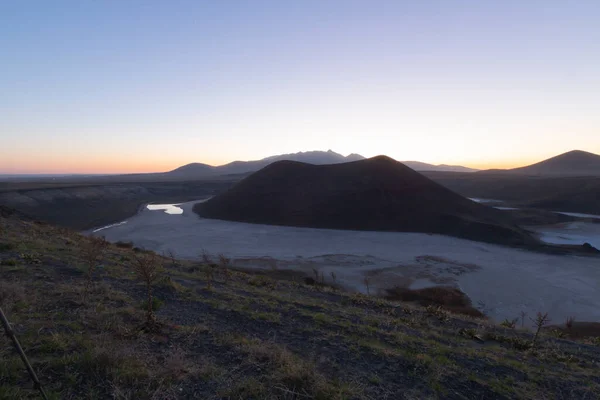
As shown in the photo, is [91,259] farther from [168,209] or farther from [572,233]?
[168,209]

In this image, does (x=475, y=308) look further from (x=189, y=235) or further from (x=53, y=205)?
(x=53, y=205)

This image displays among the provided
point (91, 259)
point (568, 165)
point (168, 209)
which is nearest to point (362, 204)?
point (168, 209)

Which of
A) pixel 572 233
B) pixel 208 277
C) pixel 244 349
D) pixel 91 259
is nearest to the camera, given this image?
pixel 244 349

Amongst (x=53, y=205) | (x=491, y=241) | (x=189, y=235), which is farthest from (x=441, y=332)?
(x=53, y=205)

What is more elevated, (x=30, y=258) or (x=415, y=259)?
(x=30, y=258)

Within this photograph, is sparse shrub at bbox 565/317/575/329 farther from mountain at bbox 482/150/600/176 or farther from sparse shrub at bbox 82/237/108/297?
mountain at bbox 482/150/600/176
